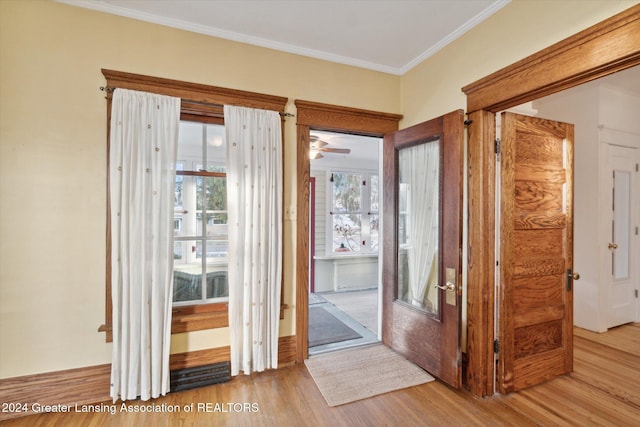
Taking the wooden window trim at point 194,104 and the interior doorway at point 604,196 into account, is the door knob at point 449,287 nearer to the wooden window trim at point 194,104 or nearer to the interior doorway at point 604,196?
the wooden window trim at point 194,104

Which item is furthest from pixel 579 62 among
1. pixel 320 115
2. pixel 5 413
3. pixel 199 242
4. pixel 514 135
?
pixel 5 413

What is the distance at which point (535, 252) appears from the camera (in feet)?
7.86

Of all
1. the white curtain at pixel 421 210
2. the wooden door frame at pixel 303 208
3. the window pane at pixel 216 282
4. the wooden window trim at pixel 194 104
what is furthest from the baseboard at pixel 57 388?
the white curtain at pixel 421 210

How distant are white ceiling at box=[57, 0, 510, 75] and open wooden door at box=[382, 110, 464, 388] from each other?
76 centimetres

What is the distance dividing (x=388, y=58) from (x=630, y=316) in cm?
444

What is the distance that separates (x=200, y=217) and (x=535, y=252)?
2.82m

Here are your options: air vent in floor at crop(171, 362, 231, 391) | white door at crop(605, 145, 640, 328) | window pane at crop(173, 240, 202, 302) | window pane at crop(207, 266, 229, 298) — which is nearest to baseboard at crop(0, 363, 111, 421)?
air vent in floor at crop(171, 362, 231, 391)

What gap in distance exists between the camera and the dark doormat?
334cm

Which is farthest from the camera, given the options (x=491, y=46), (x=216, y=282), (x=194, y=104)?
(x=216, y=282)

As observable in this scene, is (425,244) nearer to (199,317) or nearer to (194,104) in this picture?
(199,317)

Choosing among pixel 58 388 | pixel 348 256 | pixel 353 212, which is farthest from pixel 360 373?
pixel 353 212

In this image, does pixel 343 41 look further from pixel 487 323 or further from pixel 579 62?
pixel 487 323

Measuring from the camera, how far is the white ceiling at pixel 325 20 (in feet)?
7.16

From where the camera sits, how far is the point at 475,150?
89.7 inches
